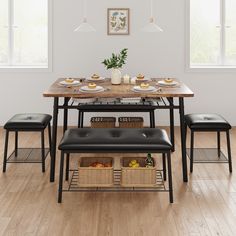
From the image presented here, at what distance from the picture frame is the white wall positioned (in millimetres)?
52

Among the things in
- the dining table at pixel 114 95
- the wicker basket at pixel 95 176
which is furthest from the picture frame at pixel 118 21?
the wicker basket at pixel 95 176

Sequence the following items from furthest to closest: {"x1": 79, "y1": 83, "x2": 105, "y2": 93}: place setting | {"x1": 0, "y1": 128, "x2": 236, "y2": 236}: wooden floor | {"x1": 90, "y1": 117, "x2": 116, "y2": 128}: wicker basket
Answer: {"x1": 90, "y1": 117, "x2": 116, "y2": 128}: wicker basket
{"x1": 79, "y1": 83, "x2": 105, "y2": 93}: place setting
{"x1": 0, "y1": 128, "x2": 236, "y2": 236}: wooden floor

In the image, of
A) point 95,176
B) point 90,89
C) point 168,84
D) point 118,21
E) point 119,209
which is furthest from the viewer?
point 118,21

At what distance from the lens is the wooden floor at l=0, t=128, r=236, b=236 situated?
3633 millimetres

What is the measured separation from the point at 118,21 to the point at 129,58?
0.45 meters

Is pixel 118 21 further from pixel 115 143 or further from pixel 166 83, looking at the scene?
pixel 115 143

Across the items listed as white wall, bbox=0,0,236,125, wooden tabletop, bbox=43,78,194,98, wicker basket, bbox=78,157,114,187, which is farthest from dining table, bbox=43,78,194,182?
white wall, bbox=0,0,236,125

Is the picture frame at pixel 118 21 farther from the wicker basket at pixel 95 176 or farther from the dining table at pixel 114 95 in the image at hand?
the wicker basket at pixel 95 176

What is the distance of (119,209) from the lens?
13.2ft

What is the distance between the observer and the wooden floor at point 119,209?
3633mm

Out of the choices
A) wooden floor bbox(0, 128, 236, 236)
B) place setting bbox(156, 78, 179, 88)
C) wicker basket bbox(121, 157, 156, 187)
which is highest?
place setting bbox(156, 78, 179, 88)

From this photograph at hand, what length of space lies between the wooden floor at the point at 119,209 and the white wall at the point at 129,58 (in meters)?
2.06

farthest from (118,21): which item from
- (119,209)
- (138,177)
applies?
(119,209)

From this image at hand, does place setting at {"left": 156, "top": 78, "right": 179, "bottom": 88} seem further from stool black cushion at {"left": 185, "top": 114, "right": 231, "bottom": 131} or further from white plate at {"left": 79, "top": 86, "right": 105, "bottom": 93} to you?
white plate at {"left": 79, "top": 86, "right": 105, "bottom": 93}
